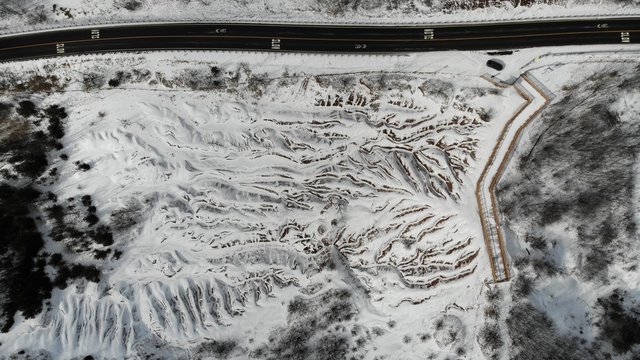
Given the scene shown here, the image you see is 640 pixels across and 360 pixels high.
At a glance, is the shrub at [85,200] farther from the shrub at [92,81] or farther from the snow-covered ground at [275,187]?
the shrub at [92,81]

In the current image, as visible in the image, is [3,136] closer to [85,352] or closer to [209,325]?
[85,352]

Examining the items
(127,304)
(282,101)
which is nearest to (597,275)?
(282,101)

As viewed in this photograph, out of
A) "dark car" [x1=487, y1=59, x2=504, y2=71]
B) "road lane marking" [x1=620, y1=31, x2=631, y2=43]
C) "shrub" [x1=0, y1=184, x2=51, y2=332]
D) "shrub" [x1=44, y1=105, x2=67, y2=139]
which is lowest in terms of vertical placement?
"shrub" [x1=0, y1=184, x2=51, y2=332]

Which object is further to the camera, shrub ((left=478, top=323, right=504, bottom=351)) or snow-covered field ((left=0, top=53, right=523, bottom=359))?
snow-covered field ((left=0, top=53, right=523, bottom=359))

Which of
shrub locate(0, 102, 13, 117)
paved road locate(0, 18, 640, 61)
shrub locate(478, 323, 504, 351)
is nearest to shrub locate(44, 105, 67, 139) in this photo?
shrub locate(0, 102, 13, 117)

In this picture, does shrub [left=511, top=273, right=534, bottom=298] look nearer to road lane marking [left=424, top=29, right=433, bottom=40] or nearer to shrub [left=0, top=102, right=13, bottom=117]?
road lane marking [left=424, top=29, right=433, bottom=40]

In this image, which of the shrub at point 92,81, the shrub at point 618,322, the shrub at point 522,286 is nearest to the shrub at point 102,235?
the shrub at point 92,81
